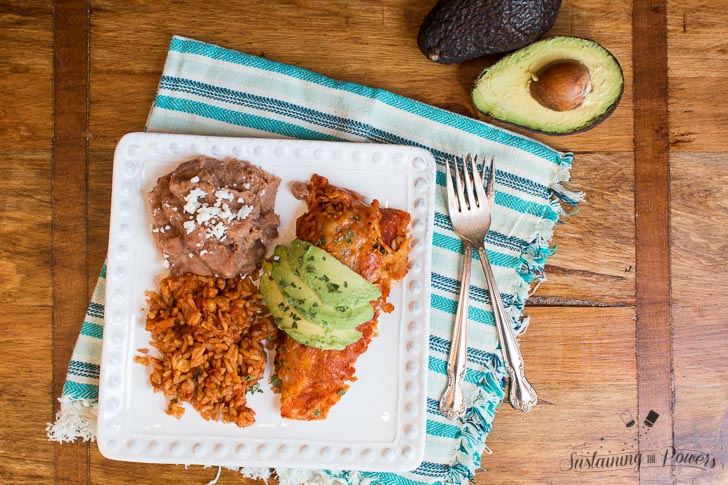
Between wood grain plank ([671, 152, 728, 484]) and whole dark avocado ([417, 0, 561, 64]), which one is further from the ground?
whole dark avocado ([417, 0, 561, 64])

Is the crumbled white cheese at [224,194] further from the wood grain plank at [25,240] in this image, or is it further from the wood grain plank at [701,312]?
the wood grain plank at [701,312]

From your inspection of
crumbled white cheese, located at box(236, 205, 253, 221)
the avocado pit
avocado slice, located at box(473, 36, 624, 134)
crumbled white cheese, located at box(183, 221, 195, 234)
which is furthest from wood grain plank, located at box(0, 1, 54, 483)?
the avocado pit

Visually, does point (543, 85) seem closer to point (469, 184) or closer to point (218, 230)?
point (469, 184)

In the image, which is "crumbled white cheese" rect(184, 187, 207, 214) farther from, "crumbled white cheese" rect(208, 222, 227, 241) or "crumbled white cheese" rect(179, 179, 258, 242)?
"crumbled white cheese" rect(208, 222, 227, 241)

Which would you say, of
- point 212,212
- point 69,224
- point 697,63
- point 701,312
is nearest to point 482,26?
point 697,63

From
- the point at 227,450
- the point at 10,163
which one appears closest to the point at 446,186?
the point at 227,450

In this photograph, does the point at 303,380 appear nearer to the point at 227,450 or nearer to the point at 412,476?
the point at 227,450
